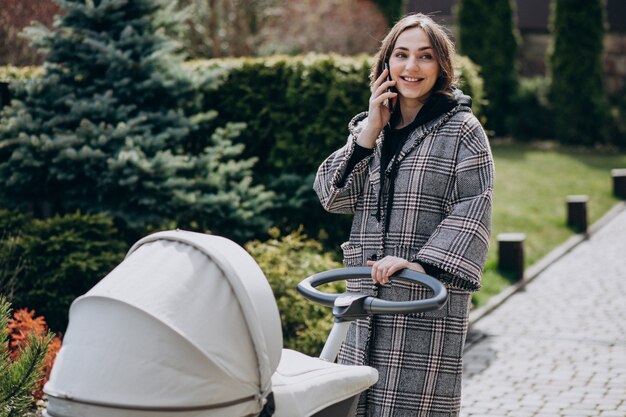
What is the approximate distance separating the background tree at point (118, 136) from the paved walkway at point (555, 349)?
7.77 ft

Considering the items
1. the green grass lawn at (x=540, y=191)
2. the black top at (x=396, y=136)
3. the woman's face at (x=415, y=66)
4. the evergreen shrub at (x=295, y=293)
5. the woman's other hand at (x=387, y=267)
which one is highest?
the woman's face at (x=415, y=66)

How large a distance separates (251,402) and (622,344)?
5.86 metres

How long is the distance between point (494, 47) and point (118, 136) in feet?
55.9

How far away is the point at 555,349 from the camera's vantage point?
25.6 ft

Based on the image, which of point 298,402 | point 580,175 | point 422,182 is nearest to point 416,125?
point 422,182

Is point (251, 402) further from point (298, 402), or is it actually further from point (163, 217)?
point (163, 217)

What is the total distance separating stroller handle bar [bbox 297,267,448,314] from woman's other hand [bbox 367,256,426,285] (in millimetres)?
22

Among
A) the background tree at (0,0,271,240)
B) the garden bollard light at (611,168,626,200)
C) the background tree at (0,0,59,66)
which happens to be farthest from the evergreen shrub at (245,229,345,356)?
the garden bollard light at (611,168,626,200)

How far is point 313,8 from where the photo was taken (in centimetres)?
2141

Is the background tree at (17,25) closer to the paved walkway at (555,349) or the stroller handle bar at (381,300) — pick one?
the paved walkway at (555,349)

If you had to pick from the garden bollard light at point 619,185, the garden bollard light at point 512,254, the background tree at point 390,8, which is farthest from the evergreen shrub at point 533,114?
the garden bollard light at point 512,254

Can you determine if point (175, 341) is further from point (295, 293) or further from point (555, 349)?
point (555, 349)

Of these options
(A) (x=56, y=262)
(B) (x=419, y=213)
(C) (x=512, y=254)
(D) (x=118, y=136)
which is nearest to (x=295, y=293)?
(A) (x=56, y=262)

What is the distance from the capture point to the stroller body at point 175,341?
2.52 metres
